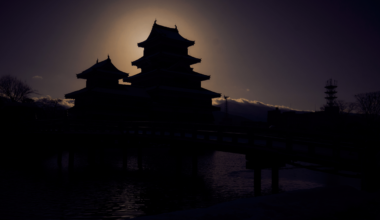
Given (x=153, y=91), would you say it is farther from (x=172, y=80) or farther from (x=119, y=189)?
(x=119, y=189)

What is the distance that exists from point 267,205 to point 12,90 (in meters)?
70.1

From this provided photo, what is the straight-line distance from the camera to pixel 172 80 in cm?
4312

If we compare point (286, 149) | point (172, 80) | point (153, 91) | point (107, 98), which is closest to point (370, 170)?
point (286, 149)

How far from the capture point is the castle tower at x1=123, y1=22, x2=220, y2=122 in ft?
135

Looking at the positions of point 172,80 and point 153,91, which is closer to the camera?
point 153,91

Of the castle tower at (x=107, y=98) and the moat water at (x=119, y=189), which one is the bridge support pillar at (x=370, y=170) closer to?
the moat water at (x=119, y=189)

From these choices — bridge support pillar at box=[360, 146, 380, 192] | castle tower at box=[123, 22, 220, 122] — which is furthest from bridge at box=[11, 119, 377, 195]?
castle tower at box=[123, 22, 220, 122]

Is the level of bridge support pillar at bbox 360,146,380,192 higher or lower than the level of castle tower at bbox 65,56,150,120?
lower

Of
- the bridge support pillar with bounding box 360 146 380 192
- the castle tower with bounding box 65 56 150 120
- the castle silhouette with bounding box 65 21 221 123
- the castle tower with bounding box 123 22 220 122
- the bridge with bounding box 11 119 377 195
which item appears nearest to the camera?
the bridge support pillar with bounding box 360 146 380 192

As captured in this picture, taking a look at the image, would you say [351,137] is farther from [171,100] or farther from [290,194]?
[171,100]

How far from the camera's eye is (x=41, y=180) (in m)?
19.2

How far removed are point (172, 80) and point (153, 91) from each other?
3979 mm

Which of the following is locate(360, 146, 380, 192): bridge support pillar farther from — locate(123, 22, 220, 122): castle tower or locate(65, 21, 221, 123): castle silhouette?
locate(123, 22, 220, 122): castle tower

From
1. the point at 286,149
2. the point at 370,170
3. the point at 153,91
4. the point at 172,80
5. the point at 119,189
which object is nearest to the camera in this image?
the point at 370,170
